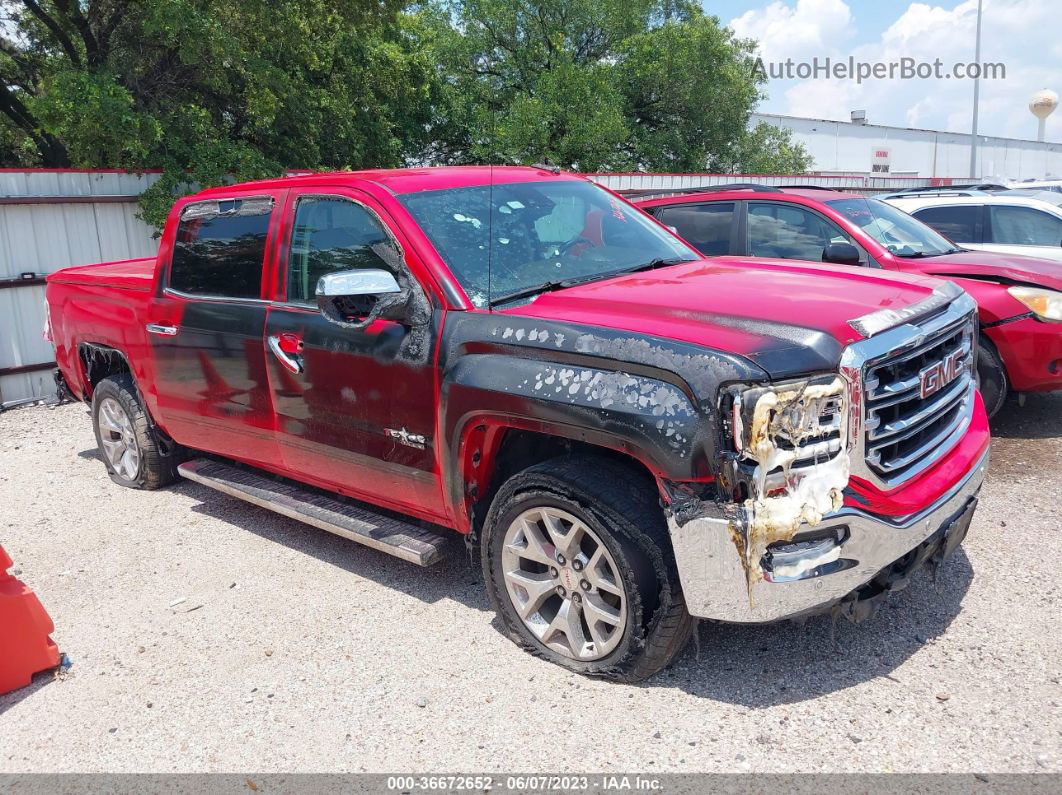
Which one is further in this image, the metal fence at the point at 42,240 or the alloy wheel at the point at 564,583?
the metal fence at the point at 42,240

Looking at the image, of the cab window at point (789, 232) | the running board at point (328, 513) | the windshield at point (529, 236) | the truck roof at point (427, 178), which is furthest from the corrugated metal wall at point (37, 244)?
the cab window at point (789, 232)

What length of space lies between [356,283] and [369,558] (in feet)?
6.12

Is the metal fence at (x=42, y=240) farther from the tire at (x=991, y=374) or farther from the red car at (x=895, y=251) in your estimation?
the tire at (x=991, y=374)

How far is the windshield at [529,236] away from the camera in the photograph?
3.89 metres

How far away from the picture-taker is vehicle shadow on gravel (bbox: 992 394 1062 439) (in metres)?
6.69

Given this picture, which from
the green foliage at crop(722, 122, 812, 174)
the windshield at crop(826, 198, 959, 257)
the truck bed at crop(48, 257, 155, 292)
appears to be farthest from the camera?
the green foliage at crop(722, 122, 812, 174)

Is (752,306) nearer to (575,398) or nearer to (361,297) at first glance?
(575,398)

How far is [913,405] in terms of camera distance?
3.35 metres

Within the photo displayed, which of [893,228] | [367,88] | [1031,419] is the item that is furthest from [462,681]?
[367,88]

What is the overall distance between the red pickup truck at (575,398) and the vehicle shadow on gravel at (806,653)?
1.03ft

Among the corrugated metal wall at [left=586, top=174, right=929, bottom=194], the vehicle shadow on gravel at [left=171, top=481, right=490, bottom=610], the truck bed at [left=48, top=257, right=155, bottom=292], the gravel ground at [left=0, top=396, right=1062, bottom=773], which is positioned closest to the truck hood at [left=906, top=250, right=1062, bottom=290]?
the gravel ground at [left=0, top=396, right=1062, bottom=773]

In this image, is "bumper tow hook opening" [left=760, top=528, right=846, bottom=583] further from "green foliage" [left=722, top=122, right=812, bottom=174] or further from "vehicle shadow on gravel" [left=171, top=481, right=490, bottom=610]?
"green foliage" [left=722, top=122, right=812, bottom=174]

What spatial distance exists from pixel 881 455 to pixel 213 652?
2917 millimetres

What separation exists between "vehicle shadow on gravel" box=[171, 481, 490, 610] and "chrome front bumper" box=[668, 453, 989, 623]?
140 cm
